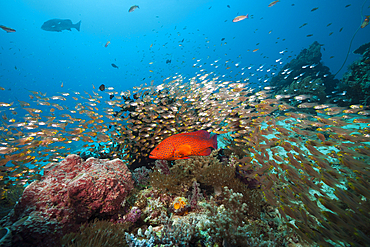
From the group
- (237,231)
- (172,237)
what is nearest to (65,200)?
(172,237)

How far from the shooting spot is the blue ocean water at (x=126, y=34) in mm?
53469

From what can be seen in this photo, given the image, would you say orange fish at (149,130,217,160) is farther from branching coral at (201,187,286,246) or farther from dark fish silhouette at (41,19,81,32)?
dark fish silhouette at (41,19,81,32)

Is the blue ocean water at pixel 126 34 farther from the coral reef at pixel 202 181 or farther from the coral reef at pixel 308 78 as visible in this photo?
the coral reef at pixel 202 181

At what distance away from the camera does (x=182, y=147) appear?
2.72m

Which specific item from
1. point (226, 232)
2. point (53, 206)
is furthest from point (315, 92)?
point (53, 206)

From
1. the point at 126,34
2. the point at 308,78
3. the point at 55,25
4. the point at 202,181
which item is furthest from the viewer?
the point at 126,34

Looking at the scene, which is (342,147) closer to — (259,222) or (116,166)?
(259,222)

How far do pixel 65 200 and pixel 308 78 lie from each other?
55.1ft

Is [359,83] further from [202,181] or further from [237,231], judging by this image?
[237,231]

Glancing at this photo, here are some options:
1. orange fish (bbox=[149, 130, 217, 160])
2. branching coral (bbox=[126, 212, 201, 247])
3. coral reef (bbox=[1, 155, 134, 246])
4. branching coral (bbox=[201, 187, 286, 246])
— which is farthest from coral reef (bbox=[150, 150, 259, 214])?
orange fish (bbox=[149, 130, 217, 160])

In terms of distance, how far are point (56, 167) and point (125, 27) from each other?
100 metres

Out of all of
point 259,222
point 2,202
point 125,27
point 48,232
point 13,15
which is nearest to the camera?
point 48,232

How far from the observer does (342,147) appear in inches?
108

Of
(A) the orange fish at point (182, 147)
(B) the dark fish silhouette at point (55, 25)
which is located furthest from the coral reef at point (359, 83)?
(B) the dark fish silhouette at point (55, 25)
